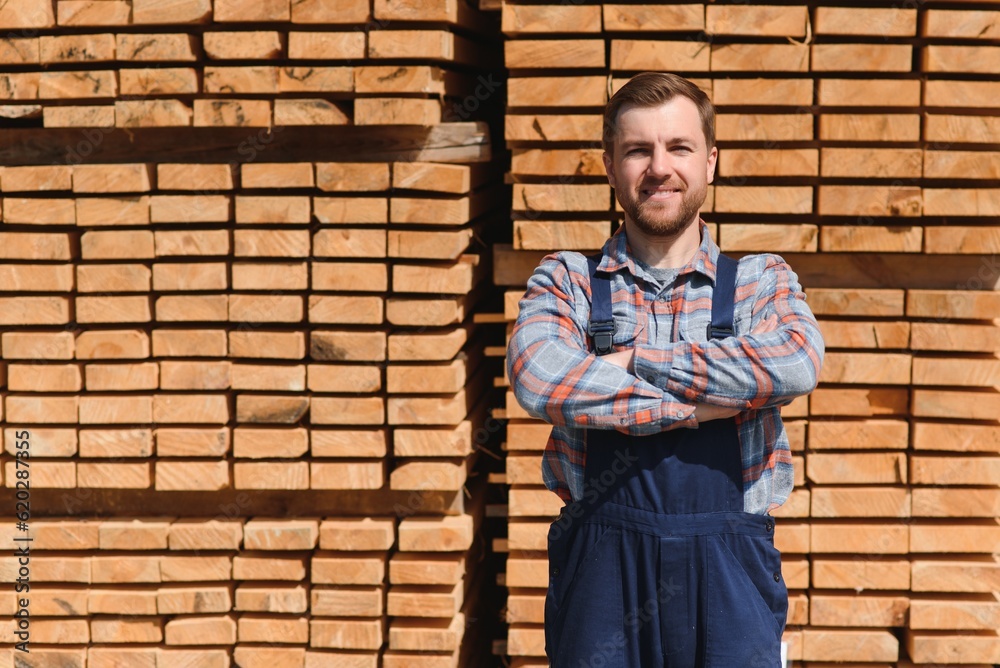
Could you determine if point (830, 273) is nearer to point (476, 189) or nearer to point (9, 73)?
point (476, 189)

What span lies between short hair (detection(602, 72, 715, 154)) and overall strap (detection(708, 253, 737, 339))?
326 mm

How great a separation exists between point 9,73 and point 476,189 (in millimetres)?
1818

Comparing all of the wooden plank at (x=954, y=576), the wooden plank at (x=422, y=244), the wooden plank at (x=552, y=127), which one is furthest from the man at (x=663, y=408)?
the wooden plank at (x=954, y=576)

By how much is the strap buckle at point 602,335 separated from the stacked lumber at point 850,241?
4.34ft

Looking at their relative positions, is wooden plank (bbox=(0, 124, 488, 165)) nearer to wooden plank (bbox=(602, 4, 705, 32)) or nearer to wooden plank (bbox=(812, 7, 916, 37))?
wooden plank (bbox=(602, 4, 705, 32))

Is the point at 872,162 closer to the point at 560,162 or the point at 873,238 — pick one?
the point at 873,238

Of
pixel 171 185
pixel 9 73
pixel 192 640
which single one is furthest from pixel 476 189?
pixel 192 640

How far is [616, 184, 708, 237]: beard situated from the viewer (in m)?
2.68

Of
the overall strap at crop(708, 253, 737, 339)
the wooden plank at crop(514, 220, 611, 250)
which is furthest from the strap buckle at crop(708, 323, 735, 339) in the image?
the wooden plank at crop(514, 220, 611, 250)

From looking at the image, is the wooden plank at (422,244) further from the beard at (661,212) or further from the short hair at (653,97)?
the beard at (661,212)

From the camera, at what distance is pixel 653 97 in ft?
8.80

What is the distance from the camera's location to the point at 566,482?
2.75m

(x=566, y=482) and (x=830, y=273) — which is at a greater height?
(x=830, y=273)

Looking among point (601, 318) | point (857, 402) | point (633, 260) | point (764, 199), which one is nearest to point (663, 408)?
point (601, 318)
